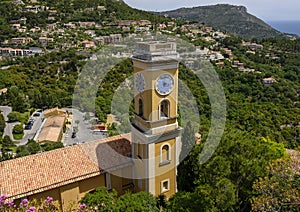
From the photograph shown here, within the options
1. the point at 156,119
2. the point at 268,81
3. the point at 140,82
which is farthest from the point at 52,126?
the point at 268,81

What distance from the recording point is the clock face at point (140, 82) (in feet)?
48.6

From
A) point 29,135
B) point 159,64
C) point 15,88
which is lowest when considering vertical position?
point 29,135

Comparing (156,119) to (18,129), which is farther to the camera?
(18,129)

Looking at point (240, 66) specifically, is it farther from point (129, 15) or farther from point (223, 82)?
point (129, 15)

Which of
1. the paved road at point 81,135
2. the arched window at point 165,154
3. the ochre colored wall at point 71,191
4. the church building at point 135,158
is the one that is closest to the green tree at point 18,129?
the paved road at point 81,135

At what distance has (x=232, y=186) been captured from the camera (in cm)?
1187

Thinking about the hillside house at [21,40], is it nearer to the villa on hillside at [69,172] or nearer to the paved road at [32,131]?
the paved road at [32,131]

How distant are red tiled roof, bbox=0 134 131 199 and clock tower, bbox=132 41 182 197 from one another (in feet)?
5.58

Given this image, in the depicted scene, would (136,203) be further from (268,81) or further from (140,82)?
(268,81)

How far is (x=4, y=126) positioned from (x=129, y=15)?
8277cm

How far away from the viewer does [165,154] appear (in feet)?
52.9

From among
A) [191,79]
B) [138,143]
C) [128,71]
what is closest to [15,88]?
[128,71]

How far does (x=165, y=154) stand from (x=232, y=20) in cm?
14731

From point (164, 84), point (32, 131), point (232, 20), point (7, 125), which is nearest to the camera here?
point (164, 84)
